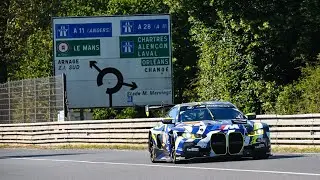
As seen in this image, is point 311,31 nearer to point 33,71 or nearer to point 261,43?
point 261,43

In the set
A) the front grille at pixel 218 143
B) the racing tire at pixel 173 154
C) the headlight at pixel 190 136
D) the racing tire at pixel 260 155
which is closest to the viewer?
the front grille at pixel 218 143

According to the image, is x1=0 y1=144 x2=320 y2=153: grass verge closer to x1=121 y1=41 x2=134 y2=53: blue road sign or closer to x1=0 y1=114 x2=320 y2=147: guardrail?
x1=0 y1=114 x2=320 y2=147: guardrail

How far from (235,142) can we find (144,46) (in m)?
20.5

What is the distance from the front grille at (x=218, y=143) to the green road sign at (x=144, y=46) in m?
20.3

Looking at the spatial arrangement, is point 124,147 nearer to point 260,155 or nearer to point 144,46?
point 144,46

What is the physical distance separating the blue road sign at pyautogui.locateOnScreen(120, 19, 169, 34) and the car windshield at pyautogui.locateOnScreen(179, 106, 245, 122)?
18780mm

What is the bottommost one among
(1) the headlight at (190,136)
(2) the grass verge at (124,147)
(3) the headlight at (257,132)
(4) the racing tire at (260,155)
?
(2) the grass verge at (124,147)

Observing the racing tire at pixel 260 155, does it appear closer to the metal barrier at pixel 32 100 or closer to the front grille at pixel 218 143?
the front grille at pixel 218 143

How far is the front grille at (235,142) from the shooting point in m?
16.9

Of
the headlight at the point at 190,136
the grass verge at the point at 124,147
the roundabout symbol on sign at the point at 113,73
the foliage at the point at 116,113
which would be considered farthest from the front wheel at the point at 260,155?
the foliage at the point at 116,113

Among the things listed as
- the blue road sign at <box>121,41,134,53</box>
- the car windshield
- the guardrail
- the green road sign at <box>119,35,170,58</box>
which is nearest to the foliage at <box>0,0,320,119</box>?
the green road sign at <box>119,35,170,58</box>

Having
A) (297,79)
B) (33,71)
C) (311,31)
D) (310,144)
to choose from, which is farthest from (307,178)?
(33,71)

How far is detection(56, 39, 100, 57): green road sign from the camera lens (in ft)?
120

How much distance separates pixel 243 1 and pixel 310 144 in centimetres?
1352
